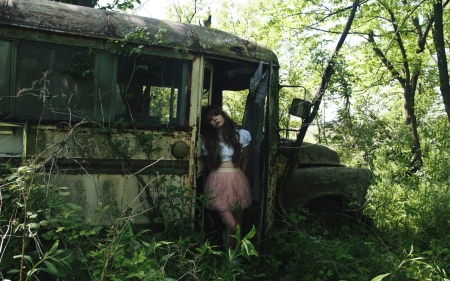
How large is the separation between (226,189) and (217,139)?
0.53m

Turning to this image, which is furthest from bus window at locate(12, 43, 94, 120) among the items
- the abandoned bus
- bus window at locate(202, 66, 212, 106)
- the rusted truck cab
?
the rusted truck cab

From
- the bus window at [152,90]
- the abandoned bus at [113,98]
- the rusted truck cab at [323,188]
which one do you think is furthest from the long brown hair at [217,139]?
the rusted truck cab at [323,188]

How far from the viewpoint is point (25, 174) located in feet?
9.34

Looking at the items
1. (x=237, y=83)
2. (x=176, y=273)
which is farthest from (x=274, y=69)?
(x=176, y=273)

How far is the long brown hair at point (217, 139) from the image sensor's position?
4387 millimetres

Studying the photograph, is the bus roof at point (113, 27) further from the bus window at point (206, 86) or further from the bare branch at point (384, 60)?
the bare branch at point (384, 60)

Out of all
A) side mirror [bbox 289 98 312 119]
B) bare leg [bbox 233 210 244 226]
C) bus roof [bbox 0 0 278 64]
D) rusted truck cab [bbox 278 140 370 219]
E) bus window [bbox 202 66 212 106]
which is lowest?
bare leg [bbox 233 210 244 226]

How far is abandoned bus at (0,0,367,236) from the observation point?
12.0 feet

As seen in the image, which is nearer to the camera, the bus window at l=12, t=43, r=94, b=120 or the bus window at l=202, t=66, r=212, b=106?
the bus window at l=12, t=43, r=94, b=120

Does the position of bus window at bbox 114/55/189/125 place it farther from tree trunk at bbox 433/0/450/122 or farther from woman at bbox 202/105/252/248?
tree trunk at bbox 433/0/450/122

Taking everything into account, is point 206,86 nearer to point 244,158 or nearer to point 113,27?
point 244,158

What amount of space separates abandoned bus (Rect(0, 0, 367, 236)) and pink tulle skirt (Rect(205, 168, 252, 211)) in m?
0.21

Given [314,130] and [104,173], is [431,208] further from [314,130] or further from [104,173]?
[104,173]

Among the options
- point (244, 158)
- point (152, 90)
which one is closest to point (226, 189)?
point (244, 158)
